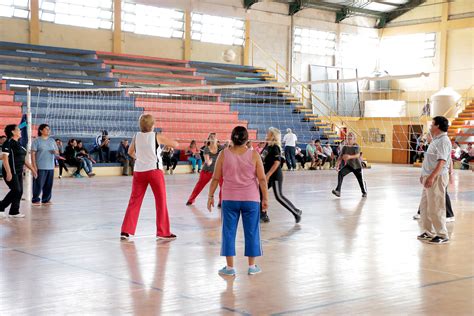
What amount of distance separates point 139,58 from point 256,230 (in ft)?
72.4

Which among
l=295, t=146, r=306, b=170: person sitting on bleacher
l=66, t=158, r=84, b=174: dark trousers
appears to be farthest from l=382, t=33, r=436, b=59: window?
l=66, t=158, r=84, b=174: dark trousers

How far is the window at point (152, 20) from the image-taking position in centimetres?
2830

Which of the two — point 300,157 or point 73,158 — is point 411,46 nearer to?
point 300,157

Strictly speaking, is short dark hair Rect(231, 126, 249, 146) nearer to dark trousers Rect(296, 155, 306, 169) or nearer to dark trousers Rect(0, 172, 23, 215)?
dark trousers Rect(0, 172, 23, 215)

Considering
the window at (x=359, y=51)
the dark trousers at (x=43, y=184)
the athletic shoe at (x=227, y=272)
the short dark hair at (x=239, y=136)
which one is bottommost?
the athletic shoe at (x=227, y=272)

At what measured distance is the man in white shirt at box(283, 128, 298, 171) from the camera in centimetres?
2405

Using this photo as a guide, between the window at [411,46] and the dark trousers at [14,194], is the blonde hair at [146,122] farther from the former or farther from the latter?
the window at [411,46]

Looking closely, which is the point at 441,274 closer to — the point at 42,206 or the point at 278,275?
the point at 278,275

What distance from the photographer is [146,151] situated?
8406 mm

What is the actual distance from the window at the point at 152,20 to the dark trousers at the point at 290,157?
27.3 ft

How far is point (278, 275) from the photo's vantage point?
6.60m

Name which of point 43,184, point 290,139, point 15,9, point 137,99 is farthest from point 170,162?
point 43,184

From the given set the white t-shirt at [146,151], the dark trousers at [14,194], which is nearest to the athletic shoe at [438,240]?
the white t-shirt at [146,151]

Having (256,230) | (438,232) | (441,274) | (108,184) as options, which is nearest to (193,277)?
(256,230)
